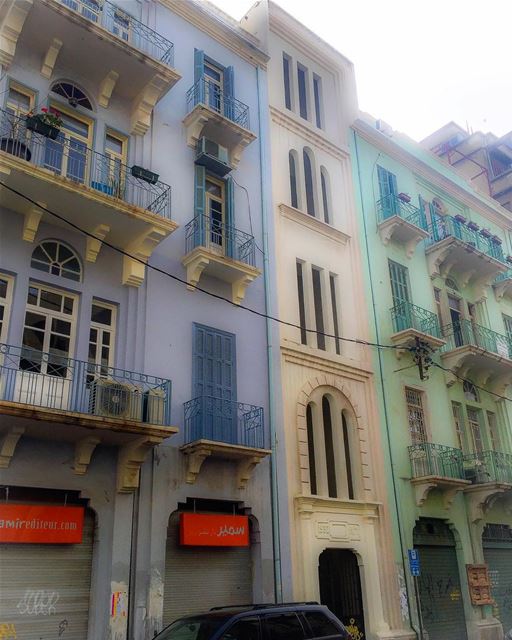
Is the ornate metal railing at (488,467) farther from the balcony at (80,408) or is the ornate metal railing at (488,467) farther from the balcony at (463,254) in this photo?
the balcony at (80,408)

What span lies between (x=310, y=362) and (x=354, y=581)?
578cm

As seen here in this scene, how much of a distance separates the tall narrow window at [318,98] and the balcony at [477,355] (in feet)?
27.7

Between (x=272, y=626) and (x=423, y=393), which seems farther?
(x=423, y=393)

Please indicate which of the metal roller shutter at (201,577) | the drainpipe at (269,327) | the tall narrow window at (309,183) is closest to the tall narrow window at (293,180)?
the tall narrow window at (309,183)

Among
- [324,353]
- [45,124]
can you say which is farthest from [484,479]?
[45,124]

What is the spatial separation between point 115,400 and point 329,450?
711 cm

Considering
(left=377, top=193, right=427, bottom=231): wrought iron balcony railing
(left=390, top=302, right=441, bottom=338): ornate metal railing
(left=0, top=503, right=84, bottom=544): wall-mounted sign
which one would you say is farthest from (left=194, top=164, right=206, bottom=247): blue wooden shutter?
(left=390, top=302, right=441, bottom=338): ornate metal railing

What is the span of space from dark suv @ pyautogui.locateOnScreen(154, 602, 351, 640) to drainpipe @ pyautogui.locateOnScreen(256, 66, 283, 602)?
3958 mm

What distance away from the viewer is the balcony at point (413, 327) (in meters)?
19.0

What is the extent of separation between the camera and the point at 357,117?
72.3ft

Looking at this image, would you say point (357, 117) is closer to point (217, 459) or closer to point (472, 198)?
point (472, 198)

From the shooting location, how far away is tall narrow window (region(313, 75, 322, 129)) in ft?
68.5

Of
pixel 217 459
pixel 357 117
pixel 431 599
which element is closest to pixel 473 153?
pixel 357 117

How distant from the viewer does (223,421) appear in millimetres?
13617
